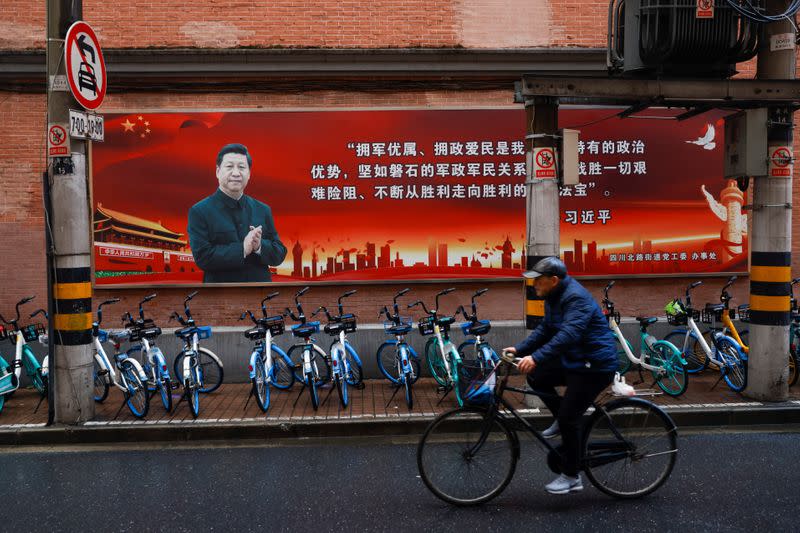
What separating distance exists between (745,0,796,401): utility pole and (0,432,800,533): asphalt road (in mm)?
1203

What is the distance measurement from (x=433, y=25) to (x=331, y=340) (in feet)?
17.0

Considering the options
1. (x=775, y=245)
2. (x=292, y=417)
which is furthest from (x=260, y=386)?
(x=775, y=245)

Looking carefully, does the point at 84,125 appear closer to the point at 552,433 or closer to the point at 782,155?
the point at 552,433

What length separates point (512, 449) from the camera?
534cm

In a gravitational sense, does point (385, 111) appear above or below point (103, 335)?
above

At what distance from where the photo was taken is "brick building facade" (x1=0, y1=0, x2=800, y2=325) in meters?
10.4

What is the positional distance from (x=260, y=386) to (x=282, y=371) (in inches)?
45.9

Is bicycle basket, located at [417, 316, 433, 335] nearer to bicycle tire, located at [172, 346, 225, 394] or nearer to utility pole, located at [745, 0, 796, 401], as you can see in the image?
bicycle tire, located at [172, 346, 225, 394]

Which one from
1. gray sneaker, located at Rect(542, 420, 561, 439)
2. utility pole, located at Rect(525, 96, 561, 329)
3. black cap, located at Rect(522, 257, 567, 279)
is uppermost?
Answer: utility pole, located at Rect(525, 96, 561, 329)

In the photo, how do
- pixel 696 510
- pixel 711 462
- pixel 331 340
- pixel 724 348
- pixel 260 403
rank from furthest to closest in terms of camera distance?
pixel 331 340, pixel 724 348, pixel 260 403, pixel 711 462, pixel 696 510

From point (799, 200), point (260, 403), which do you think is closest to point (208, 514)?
point (260, 403)

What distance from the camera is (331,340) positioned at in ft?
35.0

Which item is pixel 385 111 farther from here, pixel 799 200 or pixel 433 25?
pixel 799 200

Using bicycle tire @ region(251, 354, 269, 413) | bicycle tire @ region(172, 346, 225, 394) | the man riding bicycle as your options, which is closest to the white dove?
the man riding bicycle
